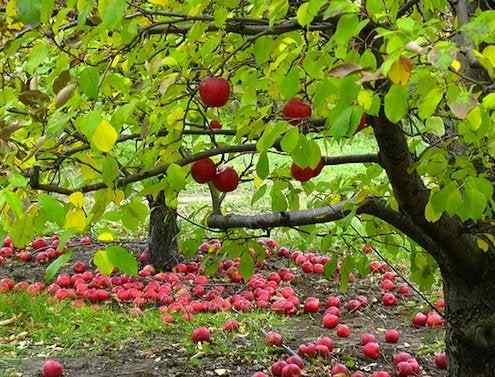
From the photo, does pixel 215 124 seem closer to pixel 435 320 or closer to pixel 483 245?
pixel 483 245

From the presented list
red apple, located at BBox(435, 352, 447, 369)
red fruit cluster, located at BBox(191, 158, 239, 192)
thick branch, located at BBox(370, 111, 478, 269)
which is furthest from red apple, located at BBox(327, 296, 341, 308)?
red fruit cluster, located at BBox(191, 158, 239, 192)

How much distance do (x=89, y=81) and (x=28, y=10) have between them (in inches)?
12.6

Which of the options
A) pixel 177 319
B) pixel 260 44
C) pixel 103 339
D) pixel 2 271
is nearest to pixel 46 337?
pixel 103 339

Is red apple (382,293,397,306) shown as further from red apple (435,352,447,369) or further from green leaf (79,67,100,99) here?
green leaf (79,67,100,99)

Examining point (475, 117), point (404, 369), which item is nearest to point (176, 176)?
point (475, 117)

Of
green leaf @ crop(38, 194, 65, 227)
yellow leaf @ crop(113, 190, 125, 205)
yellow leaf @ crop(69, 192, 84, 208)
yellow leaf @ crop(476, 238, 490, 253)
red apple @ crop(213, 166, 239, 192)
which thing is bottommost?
yellow leaf @ crop(476, 238, 490, 253)

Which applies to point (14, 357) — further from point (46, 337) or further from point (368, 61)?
point (368, 61)

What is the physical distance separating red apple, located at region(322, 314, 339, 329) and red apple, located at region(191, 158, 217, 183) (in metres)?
2.89

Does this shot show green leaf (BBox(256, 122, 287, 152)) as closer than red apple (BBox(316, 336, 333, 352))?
Yes

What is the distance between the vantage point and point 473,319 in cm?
322

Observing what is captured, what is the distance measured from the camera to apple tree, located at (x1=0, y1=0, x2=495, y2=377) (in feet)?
5.72

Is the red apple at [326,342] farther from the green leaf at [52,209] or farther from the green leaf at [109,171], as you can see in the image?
the green leaf at [52,209]

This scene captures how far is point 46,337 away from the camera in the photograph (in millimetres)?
4980

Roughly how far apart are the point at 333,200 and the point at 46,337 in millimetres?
2470
